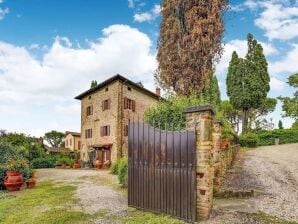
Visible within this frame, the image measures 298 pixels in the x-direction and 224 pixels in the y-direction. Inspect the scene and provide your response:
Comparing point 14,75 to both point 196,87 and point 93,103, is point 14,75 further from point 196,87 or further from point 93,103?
point 93,103

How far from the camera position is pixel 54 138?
2315 inches

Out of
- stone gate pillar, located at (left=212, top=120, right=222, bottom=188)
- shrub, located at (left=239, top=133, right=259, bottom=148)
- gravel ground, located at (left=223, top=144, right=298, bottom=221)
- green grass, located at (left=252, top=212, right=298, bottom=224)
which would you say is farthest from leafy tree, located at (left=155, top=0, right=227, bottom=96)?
shrub, located at (left=239, top=133, right=259, bottom=148)

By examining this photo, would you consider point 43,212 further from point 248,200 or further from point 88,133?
point 88,133

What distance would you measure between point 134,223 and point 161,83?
13.7m

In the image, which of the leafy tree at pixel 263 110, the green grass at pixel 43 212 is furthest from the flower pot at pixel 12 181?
the leafy tree at pixel 263 110

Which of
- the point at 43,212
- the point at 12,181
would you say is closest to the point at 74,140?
Result: the point at 12,181

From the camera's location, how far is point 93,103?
31.1 metres

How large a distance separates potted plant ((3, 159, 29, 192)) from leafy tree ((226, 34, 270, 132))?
80.5 ft

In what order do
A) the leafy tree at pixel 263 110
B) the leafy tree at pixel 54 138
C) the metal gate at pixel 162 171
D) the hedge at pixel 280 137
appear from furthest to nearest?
the leafy tree at pixel 54 138 → the leafy tree at pixel 263 110 → the hedge at pixel 280 137 → the metal gate at pixel 162 171

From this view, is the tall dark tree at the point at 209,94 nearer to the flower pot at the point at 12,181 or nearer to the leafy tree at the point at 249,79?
the leafy tree at the point at 249,79

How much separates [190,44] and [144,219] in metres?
13.5

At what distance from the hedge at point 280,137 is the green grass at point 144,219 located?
92.9ft

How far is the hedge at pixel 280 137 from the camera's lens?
3206 centimetres

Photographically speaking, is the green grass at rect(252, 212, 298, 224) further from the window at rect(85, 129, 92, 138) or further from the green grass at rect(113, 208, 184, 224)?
the window at rect(85, 129, 92, 138)
